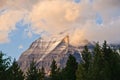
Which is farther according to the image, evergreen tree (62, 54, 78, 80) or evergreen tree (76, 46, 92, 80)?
evergreen tree (62, 54, 78, 80)

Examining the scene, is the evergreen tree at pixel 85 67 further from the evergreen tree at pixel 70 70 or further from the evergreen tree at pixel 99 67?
the evergreen tree at pixel 70 70

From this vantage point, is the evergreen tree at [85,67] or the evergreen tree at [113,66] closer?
the evergreen tree at [113,66]

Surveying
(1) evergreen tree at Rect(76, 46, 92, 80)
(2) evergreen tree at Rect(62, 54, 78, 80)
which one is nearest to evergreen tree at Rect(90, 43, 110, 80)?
(1) evergreen tree at Rect(76, 46, 92, 80)

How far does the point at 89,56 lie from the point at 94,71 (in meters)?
8.13

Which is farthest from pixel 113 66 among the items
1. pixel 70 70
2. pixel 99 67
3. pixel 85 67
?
pixel 70 70

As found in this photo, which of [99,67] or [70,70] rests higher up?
[99,67]

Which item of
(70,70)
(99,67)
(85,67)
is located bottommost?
(70,70)

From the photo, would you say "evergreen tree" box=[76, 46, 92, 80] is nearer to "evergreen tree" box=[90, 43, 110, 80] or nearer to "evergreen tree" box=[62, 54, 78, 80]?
"evergreen tree" box=[90, 43, 110, 80]

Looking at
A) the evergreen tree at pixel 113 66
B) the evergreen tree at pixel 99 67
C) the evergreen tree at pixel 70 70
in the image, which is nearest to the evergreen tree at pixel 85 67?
the evergreen tree at pixel 99 67

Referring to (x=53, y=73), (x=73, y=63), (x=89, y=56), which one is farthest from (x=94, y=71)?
(x=53, y=73)

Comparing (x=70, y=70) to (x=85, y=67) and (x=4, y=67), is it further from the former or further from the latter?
(x=4, y=67)

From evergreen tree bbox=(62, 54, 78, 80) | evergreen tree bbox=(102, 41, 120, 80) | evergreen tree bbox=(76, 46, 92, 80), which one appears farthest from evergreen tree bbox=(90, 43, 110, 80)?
evergreen tree bbox=(62, 54, 78, 80)

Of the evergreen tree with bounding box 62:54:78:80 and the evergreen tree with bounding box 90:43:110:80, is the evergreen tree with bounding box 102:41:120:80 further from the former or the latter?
the evergreen tree with bounding box 62:54:78:80

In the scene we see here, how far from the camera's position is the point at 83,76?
265 feet
